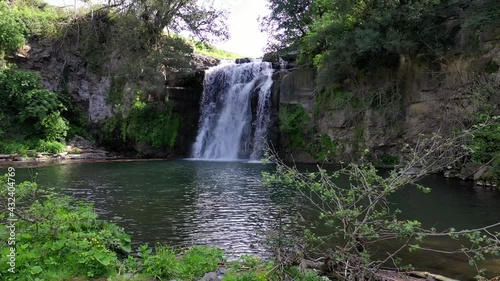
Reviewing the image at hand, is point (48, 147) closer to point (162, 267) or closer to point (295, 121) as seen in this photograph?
point (295, 121)

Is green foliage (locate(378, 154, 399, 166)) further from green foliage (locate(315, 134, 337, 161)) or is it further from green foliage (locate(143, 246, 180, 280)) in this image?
green foliage (locate(143, 246, 180, 280))

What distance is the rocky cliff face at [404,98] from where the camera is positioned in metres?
17.7

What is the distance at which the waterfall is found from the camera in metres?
27.0

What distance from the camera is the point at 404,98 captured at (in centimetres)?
2120

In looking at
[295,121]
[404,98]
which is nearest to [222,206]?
[404,98]

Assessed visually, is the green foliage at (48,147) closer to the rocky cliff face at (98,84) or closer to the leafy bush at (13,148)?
the leafy bush at (13,148)

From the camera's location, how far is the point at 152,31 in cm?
2991

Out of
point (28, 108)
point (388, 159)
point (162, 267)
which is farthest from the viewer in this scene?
point (28, 108)

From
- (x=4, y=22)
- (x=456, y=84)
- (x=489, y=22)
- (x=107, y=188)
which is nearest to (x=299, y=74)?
(x=456, y=84)

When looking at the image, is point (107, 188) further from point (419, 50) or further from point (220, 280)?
point (419, 50)

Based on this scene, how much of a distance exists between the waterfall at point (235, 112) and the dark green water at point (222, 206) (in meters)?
9.37

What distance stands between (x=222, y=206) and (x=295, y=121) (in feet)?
48.3

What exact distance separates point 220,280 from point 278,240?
89cm

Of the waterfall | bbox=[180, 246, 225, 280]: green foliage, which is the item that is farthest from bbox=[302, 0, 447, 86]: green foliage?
bbox=[180, 246, 225, 280]: green foliage
